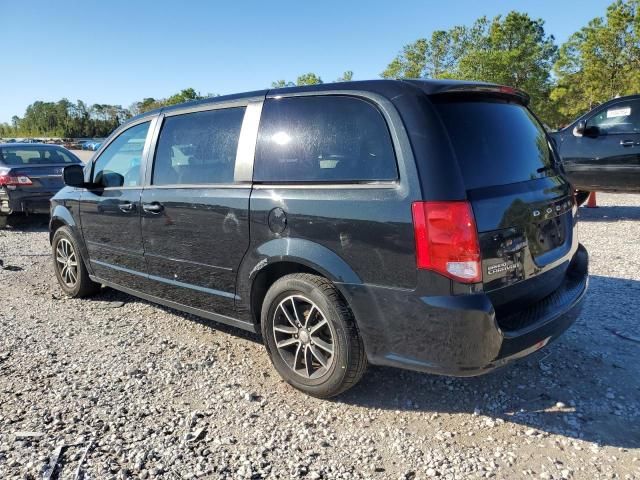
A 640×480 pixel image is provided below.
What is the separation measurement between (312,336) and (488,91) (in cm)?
178

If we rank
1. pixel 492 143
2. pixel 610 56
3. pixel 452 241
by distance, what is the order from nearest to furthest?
1. pixel 452 241
2. pixel 492 143
3. pixel 610 56

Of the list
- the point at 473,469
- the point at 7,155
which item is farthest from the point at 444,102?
the point at 7,155

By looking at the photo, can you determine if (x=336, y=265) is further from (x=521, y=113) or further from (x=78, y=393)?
(x=78, y=393)

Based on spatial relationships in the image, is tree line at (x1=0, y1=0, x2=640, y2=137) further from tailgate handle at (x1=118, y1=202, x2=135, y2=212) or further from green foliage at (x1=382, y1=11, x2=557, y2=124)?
tailgate handle at (x1=118, y1=202, x2=135, y2=212)

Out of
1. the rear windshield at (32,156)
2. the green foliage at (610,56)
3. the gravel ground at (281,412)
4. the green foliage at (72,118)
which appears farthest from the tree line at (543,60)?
the green foliage at (72,118)

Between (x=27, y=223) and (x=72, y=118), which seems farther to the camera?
(x=72, y=118)

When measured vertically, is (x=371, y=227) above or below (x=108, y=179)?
below

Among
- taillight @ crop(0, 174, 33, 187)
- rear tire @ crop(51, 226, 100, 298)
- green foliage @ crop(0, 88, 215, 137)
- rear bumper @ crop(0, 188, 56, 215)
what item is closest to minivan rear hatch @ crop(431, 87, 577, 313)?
rear tire @ crop(51, 226, 100, 298)

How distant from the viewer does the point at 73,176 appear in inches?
180

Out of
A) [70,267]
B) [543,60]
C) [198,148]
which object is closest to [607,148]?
[198,148]

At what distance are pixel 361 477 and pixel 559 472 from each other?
0.92m

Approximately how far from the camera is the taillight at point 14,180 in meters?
8.84

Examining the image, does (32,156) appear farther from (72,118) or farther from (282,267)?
(72,118)

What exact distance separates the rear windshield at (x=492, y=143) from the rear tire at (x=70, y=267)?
3853 mm
